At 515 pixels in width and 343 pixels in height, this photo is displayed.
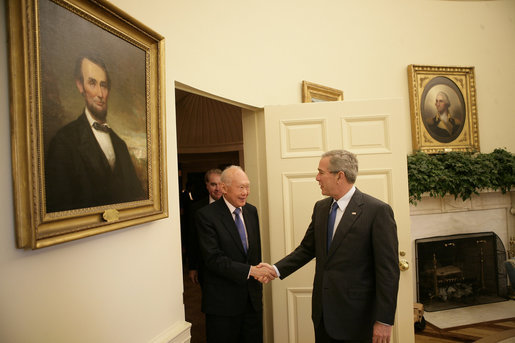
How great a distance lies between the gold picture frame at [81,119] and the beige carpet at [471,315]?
4281 millimetres

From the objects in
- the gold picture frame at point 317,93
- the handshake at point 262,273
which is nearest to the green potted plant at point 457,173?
the gold picture frame at point 317,93

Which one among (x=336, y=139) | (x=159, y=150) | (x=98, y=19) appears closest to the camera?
(x=98, y=19)

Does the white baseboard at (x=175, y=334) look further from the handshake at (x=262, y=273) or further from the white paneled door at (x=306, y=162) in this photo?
the white paneled door at (x=306, y=162)

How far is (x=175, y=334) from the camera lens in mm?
2102

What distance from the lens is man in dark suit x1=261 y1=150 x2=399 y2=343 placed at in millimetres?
1980

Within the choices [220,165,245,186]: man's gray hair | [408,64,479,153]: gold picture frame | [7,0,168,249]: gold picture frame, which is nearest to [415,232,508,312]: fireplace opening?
[408,64,479,153]: gold picture frame

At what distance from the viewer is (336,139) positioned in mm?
2957

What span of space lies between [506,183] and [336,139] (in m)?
3.50

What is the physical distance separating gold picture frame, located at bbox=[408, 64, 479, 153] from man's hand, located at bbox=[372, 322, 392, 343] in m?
3.39

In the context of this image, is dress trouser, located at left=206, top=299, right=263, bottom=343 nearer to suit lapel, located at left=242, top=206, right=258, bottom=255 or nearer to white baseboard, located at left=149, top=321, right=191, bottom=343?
white baseboard, located at left=149, top=321, right=191, bottom=343

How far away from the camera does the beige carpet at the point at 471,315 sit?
4320 millimetres

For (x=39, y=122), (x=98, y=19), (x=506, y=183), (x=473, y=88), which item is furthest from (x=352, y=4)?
(x=39, y=122)

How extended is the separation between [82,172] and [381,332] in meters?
1.90

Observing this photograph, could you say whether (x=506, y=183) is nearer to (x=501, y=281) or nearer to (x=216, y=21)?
(x=501, y=281)
